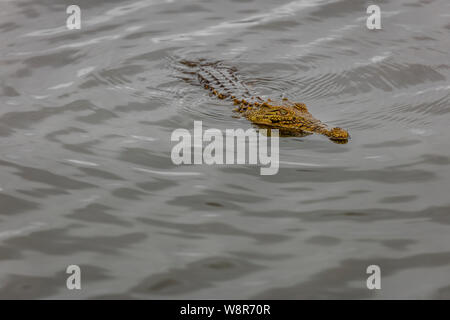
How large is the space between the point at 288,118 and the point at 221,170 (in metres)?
1.44

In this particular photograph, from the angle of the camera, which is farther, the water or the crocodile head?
the crocodile head

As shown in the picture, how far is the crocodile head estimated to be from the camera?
6.52m

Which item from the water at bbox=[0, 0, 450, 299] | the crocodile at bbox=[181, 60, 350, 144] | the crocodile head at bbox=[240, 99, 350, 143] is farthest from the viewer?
the crocodile at bbox=[181, 60, 350, 144]

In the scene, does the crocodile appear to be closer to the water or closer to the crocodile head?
the crocodile head

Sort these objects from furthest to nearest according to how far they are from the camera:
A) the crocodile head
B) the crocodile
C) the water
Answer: the crocodile, the crocodile head, the water

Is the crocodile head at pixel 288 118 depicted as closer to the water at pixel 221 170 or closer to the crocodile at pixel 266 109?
the crocodile at pixel 266 109

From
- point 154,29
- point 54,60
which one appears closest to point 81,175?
point 54,60

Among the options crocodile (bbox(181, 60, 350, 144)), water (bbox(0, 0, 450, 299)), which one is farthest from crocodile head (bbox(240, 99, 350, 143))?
water (bbox(0, 0, 450, 299))

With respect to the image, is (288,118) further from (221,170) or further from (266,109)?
(221,170)

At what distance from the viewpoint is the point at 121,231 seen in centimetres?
506

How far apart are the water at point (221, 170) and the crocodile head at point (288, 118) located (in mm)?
136

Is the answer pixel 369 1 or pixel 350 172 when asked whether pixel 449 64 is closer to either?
pixel 369 1

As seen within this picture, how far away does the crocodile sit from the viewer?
266 inches

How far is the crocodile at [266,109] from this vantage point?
6.75 meters
